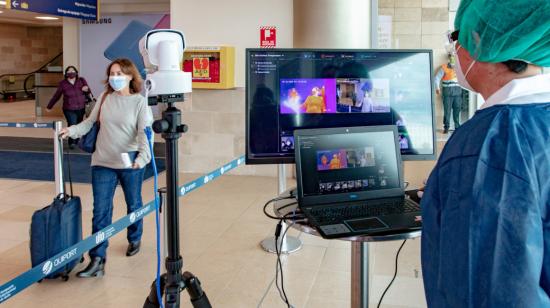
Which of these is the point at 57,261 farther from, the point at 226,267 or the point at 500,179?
the point at 500,179

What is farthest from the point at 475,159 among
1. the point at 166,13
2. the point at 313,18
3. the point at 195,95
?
the point at 166,13

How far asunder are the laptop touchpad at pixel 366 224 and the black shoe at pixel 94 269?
2184 mm

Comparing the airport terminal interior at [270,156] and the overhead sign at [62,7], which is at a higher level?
the overhead sign at [62,7]

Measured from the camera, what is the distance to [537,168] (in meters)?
1.02

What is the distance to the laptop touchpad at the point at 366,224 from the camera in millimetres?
1669

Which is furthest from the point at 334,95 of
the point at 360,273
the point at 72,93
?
the point at 72,93

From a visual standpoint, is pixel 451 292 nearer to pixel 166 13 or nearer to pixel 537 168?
pixel 537 168

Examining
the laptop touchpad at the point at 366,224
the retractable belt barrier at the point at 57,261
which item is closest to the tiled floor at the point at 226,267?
the retractable belt barrier at the point at 57,261

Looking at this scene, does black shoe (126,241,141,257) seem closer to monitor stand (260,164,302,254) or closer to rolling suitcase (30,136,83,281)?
rolling suitcase (30,136,83,281)

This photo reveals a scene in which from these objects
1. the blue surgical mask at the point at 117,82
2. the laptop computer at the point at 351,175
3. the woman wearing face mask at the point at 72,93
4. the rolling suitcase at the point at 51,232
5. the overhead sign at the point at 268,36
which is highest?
the overhead sign at the point at 268,36

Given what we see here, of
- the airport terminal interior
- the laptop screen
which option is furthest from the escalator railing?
the laptop screen

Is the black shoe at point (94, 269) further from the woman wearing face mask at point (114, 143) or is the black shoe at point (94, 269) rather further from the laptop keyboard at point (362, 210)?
the laptop keyboard at point (362, 210)

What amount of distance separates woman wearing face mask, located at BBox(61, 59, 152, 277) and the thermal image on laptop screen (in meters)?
1.80

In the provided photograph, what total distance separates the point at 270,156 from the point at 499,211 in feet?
3.56
